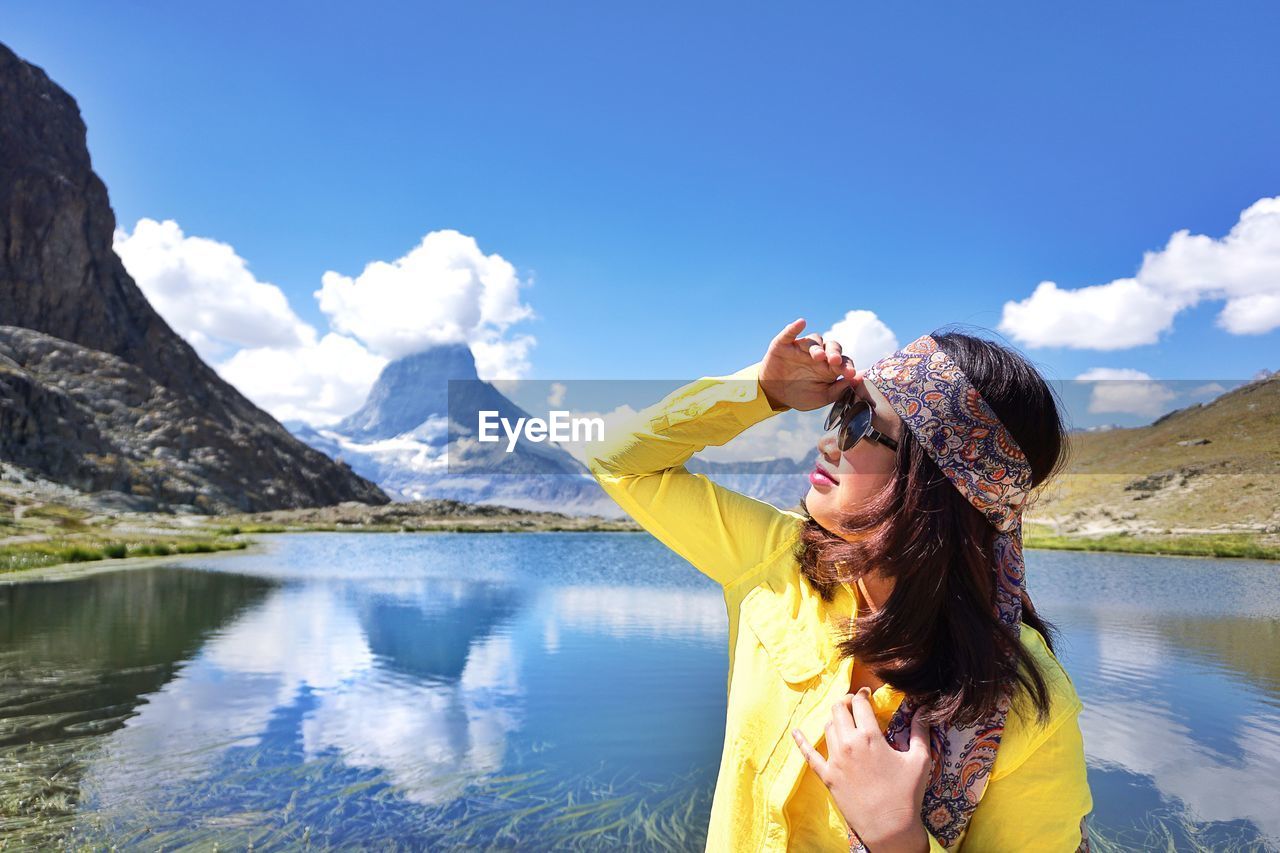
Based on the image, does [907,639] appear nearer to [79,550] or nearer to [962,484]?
[962,484]

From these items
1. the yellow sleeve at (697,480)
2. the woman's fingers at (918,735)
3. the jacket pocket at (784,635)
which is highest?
the yellow sleeve at (697,480)

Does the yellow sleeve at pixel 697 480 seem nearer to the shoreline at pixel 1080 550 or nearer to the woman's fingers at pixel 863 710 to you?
the woman's fingers at pixel 863 710

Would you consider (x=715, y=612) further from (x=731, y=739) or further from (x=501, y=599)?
(x=731, y=739)

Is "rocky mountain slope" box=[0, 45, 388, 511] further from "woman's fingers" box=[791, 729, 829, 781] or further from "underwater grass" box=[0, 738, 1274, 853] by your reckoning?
"woman's fingers" box=[791, 729, 829, 781]

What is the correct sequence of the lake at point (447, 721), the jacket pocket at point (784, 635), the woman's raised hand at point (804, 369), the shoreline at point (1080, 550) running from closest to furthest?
the jacket pocket at point (784, 635) → the woman's raised hand at point (804, 369) → the lake at point (447, 721) → the shoreline at point (1080, 550)

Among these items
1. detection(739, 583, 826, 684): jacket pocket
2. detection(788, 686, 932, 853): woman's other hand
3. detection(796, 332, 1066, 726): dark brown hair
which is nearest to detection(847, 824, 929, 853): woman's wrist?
detection(788, 686, 932, 853): woman's other hand

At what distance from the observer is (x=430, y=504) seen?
87750 millimetres

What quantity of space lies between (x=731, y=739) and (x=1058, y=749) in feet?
2.29

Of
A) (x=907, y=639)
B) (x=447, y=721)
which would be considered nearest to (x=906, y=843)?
(x=907, y=639)

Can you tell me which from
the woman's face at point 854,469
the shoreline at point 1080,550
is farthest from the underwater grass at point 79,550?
the woman's face at point 854,469

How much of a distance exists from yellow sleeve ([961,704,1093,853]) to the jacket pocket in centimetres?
44

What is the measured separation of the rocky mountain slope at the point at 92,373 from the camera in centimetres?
6756

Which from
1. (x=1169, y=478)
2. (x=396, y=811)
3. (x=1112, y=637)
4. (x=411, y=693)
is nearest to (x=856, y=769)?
(x=396, y=811)

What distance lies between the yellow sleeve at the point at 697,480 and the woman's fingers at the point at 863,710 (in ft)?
1.75
